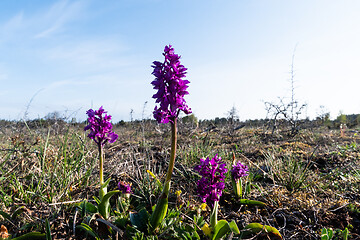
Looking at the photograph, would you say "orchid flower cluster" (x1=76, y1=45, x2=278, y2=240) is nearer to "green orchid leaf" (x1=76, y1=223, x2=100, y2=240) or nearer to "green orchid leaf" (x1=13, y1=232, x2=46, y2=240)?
"green orchid leaf" (x1=76, y1=223, x2=100, y2=240)

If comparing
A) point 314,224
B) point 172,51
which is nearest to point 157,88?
point 172,51

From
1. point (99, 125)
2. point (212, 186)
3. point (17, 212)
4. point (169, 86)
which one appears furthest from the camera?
point (99, 125)

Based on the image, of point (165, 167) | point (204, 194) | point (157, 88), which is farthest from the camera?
point (165, 167)

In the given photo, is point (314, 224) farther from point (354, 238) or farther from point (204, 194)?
point (204, 194)

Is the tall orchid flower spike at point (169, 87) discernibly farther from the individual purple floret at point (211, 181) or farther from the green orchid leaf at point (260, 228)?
the green orchid leaf at point (260, 228)

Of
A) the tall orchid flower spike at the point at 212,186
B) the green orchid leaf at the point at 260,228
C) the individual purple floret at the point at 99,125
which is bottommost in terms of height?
the green orchid leaf at the point at 260,228

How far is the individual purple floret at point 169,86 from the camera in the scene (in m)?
2.16

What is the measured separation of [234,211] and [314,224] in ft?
2.92

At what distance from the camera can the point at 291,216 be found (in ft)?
9.87

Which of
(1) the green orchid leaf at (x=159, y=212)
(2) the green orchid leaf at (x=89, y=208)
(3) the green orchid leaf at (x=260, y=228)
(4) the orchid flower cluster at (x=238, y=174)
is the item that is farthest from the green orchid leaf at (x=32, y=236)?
(4) the orchid flower cluster at (x=238, y=174)

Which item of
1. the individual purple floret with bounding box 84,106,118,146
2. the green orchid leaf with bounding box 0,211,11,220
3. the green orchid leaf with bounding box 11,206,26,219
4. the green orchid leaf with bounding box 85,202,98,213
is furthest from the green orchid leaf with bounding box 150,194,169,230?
the green orchid leaf with bounding box 0,211,11,220

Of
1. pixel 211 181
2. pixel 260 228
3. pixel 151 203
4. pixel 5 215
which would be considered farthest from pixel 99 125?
pixel 260 228

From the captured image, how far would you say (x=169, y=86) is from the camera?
7.18 feet

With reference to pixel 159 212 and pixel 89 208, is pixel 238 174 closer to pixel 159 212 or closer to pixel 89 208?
pixel 159 212
